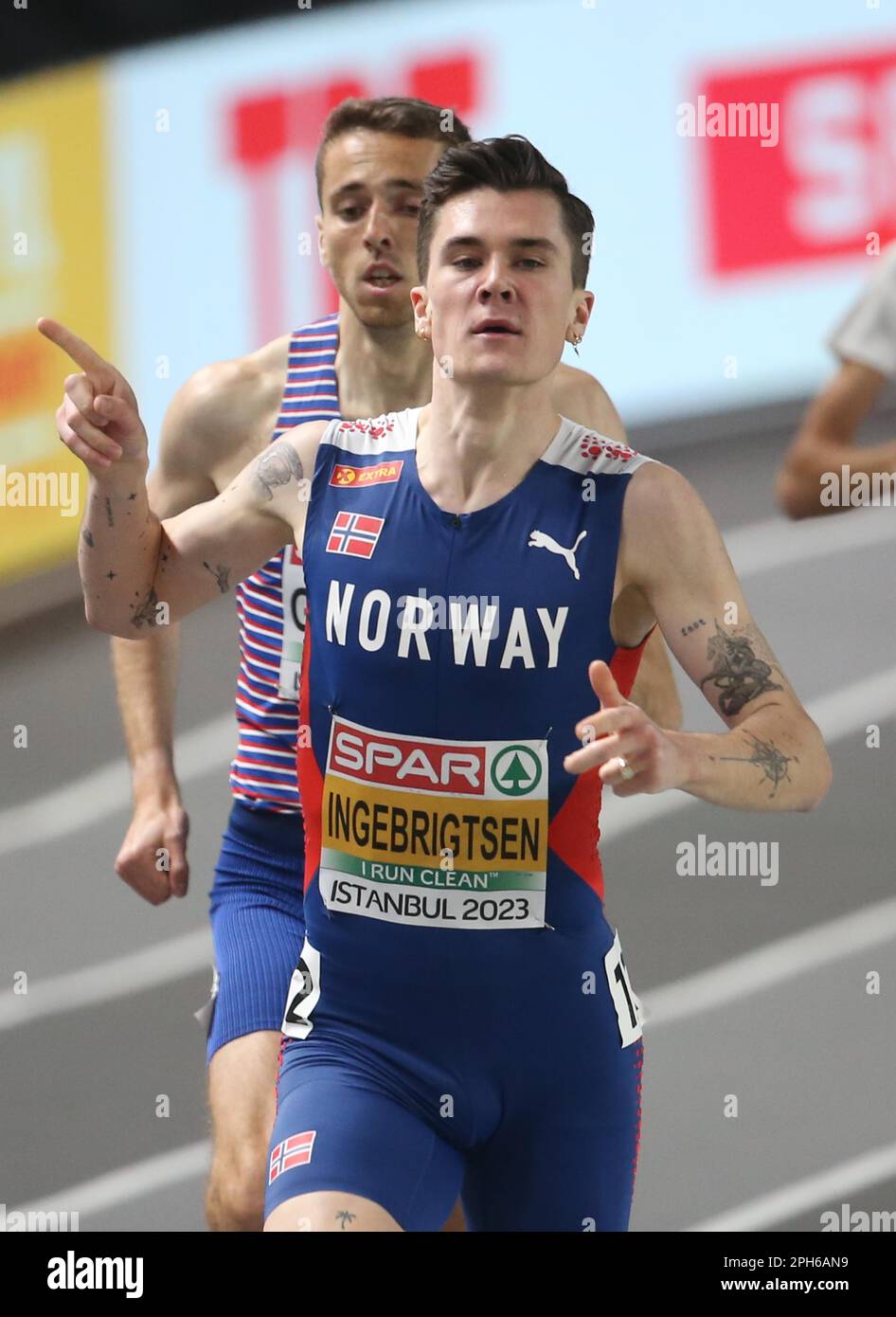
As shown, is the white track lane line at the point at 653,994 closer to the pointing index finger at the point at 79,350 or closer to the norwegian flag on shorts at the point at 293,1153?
the norwegian flag on shorts at the point at 293,1153

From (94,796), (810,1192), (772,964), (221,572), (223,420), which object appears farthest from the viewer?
(94,796)

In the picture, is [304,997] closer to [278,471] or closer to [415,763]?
[415,763]

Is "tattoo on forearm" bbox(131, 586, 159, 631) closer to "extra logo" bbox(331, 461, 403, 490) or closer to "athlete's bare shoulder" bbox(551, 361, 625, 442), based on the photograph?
"extra logo" bbox(331, 461, 403, 490)

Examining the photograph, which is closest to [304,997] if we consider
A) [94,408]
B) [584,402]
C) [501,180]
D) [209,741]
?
[94,408]

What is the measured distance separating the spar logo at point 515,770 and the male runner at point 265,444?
0.68 m

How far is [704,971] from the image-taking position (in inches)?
187

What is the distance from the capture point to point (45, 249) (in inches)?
189

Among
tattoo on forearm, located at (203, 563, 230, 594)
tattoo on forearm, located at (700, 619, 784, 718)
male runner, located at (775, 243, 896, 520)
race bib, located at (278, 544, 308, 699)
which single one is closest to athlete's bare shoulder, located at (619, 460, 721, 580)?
tattoo on forearm, located at (700, 619, 784, 718)

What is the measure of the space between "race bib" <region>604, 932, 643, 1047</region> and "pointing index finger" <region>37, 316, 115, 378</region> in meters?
1.05

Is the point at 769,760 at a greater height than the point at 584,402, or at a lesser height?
lesser

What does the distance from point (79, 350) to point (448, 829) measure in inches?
31.3

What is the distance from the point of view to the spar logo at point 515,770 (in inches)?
91.4
